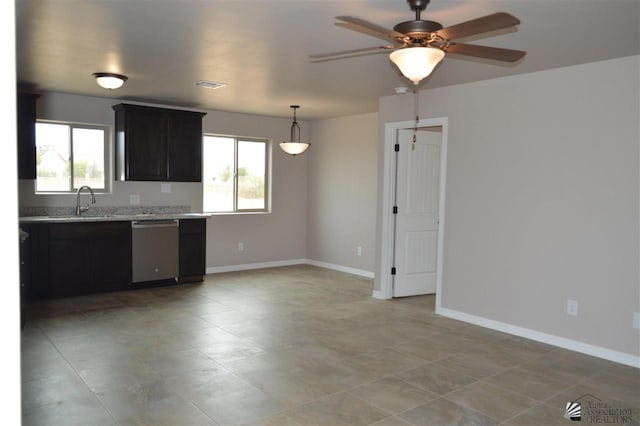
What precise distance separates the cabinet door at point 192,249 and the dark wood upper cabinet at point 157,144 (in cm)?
63

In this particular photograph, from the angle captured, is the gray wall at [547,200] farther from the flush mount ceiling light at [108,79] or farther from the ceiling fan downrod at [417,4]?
the flush mount ceiling light at [108,79]

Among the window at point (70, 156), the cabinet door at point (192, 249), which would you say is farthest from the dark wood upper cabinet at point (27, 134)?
the cabinet door at point (192, 249)

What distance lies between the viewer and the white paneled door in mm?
5742

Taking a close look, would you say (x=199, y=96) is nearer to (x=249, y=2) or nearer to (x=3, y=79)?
(x=249, y=2)

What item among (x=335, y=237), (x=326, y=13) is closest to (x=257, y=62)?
(x=326, y=13)

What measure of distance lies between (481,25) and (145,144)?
16.4 feet

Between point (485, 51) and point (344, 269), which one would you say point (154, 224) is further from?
point (485, 51)

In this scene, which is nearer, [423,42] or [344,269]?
[423,42]

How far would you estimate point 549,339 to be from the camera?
4.24 meters

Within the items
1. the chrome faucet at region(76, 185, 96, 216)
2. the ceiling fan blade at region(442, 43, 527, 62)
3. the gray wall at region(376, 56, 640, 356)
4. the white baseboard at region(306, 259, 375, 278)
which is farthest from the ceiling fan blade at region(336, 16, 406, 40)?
the white baseboard at region(306, 259, 375, 278)

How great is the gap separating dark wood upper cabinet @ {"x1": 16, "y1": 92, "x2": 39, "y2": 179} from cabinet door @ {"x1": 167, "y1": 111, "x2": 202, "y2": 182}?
5.13 ft

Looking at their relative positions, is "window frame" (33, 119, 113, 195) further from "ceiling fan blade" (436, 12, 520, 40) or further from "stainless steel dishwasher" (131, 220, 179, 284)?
"ceiling fan blade" (436, 12, 520, 40)

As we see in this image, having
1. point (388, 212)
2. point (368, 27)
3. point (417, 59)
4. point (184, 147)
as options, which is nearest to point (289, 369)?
point (417, 59)

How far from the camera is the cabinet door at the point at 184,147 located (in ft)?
21.1
